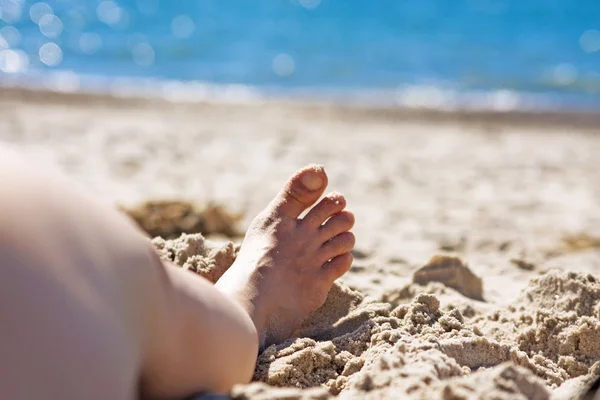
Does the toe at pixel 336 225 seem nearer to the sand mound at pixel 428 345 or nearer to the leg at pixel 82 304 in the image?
the sand mound at pixel 428 345

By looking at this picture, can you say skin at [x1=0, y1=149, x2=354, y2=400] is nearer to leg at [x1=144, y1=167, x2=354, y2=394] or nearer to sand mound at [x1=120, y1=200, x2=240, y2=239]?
leg at [x1=144, y1=167, x2=354, y2=394]

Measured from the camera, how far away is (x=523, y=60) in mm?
11359

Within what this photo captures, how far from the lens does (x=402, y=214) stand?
13.1 ft

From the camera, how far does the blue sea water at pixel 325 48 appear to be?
30.3 ft

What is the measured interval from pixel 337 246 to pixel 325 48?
10301 millimetres

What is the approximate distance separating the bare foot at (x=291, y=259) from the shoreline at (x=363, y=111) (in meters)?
4.79

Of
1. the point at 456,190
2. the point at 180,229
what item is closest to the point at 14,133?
the point at 180,229

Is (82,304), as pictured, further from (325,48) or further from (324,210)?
(325,48)

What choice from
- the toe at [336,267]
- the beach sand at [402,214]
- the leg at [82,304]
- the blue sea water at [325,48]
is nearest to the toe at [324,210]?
the toe at [336,267]

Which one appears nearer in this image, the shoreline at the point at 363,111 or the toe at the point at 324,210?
the toe at the point at 324,210

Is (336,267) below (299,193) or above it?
below

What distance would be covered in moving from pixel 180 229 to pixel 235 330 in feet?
6.09

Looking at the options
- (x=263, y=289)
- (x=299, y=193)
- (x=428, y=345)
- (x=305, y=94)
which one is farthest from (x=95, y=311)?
(x=305, y=94)

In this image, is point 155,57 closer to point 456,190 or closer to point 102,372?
point 456,190
